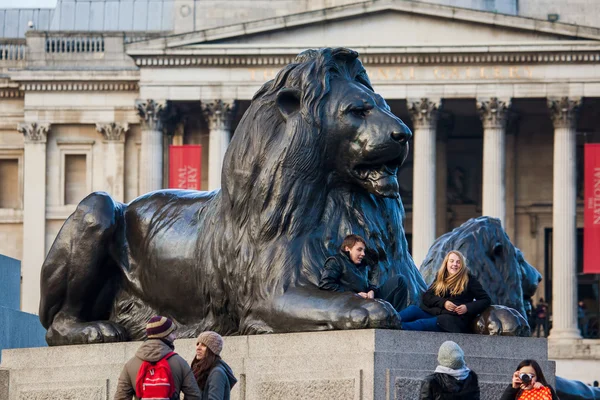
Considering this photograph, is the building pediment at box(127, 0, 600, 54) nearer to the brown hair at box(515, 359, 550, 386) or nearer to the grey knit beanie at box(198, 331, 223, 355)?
the brown hair at box(515, 359, 550, 386)

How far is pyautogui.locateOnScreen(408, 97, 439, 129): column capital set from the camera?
6131cm

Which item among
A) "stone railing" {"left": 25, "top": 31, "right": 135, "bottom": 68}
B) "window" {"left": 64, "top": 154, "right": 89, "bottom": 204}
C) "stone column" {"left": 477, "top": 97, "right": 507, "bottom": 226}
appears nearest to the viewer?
"stone column" {"left": 477, "top": 97, "right": 507, "bottom": 226}

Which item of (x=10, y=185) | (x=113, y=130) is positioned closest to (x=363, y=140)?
(x=113, y=130)

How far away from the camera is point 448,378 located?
9664mm

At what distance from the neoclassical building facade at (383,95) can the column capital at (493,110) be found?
47mm

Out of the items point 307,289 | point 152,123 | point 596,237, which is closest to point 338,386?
point 307,289

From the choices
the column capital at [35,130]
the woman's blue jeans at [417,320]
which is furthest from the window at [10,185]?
the woman's blue jeans at [417,320]

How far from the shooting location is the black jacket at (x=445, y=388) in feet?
31.8

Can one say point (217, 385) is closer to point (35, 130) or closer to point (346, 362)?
point (346, 362)

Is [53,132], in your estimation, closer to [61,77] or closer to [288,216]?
[61,77]

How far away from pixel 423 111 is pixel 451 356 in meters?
51.9

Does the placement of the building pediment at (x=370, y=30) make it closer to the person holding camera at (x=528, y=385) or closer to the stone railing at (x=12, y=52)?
the stone railing at (x=12, y=52)

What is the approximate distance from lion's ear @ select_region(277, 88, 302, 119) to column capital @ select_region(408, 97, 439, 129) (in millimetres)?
50069

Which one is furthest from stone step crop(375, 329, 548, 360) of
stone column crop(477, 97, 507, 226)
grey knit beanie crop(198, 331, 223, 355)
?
stone column crop(477, 97, 507, 226)
